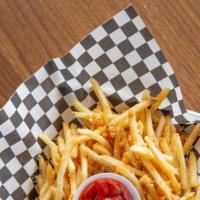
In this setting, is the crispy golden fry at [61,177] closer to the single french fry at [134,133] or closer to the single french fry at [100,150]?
the single french fry at [100,150]

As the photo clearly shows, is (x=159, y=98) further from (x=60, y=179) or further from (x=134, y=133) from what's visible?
(x=60, y=179)

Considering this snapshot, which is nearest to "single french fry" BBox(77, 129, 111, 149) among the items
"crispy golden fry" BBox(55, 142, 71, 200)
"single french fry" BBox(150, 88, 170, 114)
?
"crispy golden fry" BBox(55, 142, 71, 200)

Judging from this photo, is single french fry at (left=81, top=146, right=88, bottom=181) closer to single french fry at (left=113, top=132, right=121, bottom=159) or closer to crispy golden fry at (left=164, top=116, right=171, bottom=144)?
single french fry at (left=113, top=132, right=121, bottom=159)

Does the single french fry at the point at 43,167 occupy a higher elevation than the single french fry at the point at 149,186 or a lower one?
higher

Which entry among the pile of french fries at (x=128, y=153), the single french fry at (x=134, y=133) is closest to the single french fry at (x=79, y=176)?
the pile of french fries at (x=128, y=153)

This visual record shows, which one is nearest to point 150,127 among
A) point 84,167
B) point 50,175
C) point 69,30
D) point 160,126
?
point 160,126

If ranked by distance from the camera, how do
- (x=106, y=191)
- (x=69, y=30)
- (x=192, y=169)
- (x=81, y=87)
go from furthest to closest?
(x=69, y=30), (x=81, y=87), (x=192, y=169), (x=106, y=191)

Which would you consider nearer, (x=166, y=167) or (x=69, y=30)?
(x=166, y=167)
